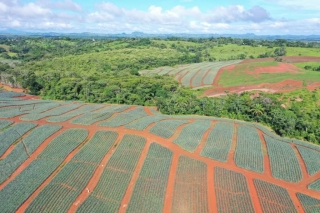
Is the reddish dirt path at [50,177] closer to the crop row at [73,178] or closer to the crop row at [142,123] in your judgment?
the crop row at [73,178]

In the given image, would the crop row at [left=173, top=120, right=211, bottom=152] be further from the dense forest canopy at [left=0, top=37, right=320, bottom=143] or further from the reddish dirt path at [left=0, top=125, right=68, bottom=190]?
the reddish dirt path at [left=0, top=125, right=68, bottom=190]

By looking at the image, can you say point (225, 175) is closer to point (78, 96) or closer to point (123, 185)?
point (123, 185)

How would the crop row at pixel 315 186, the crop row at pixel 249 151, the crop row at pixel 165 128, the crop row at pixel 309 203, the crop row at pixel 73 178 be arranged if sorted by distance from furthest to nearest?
the crop row at pixel 165 128
the crop row at pixel 249 151
the crop row at pixel 315 186
the crop row at pixel 309 203
the crop row at pixel 73 178


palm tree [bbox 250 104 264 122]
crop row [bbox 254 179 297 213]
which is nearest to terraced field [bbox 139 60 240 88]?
palm tree [bbox 250 104 264 122]

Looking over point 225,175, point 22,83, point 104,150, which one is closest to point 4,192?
point 104,150

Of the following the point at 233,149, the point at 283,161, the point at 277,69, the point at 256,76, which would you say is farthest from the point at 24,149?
the point at 277,69

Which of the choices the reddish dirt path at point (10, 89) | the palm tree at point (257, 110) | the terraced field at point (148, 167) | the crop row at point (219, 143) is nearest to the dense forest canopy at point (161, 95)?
the palm tree at point (257, 110)
